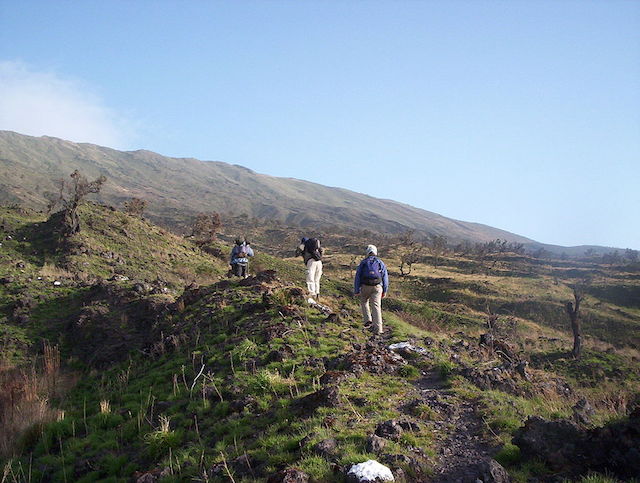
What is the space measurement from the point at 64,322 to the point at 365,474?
15.1 metres

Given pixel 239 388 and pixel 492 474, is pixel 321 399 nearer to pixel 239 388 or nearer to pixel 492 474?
pixel 239 388

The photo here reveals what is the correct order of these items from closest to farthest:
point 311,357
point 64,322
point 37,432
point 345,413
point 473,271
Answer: point 345,413 < point 37,432 < point 311,357 < point 64,322 < point 473,271

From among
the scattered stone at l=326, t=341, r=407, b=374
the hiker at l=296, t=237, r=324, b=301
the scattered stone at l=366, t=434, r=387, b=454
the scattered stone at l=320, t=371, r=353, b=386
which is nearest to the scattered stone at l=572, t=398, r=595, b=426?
the scattered stone at l=366, t=434, r=387, b=454

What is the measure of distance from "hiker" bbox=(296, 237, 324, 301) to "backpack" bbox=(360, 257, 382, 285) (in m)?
3.26

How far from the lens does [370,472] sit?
15.3ft

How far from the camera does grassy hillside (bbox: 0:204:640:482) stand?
570 centimetres

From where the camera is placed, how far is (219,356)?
10.1 metres

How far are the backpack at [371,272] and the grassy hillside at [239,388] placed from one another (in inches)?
66.0

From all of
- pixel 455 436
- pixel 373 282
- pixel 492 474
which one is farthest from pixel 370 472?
pixel 373 282

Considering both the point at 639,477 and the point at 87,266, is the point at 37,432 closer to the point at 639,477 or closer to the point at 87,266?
the point at 639,477

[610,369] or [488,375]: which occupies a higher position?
[488,375]

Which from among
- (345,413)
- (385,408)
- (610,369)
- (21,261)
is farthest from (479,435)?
(21,261)

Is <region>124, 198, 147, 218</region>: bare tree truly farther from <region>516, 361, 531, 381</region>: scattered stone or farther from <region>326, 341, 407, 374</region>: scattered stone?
<region>516, 361, 531, 381</region>: scattered stone

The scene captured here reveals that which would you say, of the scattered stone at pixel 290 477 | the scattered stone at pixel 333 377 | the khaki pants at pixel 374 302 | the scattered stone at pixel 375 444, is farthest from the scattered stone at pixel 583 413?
the khaki pants at pixel 374 302
